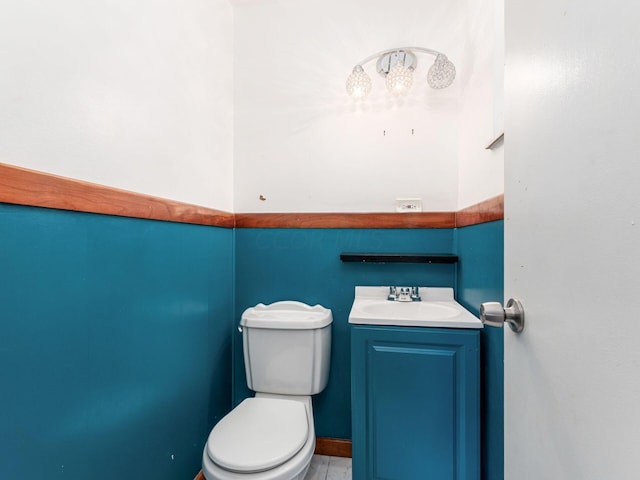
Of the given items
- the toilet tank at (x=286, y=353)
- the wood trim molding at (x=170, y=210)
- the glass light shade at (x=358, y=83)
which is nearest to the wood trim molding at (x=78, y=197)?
the wood trim molding at (x=170, y=210)

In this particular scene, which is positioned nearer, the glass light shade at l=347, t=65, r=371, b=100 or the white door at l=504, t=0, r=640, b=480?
the white door at l=504, t=0, r=640, b=480

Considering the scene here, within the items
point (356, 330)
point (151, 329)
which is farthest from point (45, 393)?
point (356, 330)

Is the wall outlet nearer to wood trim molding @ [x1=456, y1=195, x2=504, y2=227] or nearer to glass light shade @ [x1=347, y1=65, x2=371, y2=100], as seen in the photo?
wood trim molding @ [x1=456, y1=195, x2=504, y2=227]

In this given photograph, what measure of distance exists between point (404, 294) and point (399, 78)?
3.43ft

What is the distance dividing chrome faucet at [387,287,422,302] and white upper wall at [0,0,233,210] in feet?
3.26

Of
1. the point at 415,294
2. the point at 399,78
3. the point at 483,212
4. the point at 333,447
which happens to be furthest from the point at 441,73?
the point at 333,447

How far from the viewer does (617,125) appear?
305mm

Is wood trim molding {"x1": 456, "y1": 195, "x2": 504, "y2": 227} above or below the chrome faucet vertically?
above

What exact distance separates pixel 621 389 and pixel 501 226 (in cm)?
70

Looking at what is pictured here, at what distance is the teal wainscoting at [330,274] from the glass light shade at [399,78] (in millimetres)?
700

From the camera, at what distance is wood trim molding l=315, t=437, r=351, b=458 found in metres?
1.52

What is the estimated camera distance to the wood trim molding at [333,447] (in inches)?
59.9

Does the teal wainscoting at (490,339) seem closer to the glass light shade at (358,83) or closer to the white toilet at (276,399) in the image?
the white toilet at (276,399)

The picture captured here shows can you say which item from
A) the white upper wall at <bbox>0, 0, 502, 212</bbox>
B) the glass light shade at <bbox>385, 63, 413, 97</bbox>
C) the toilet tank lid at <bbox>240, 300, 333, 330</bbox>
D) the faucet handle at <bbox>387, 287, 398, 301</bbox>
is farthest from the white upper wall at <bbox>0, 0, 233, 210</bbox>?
the faucet handle at <bbox>387, 287, 398, 301</bbox>
